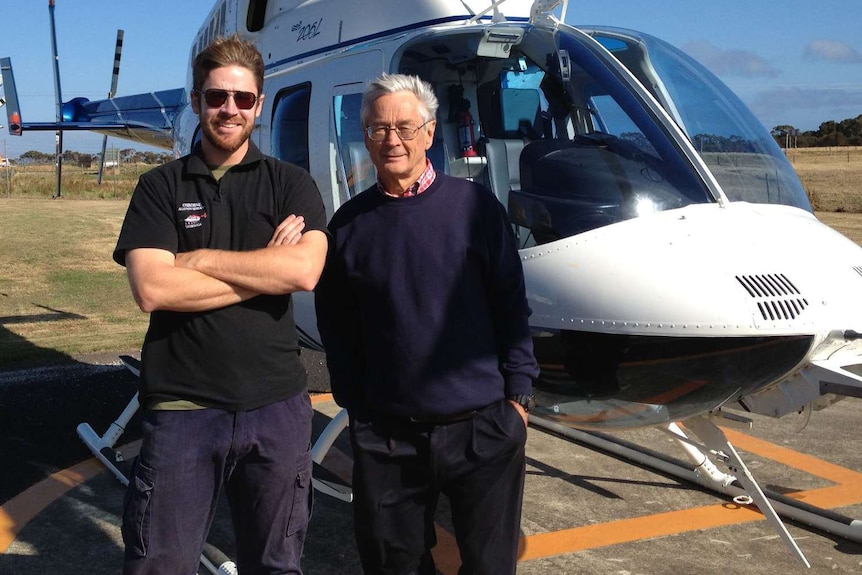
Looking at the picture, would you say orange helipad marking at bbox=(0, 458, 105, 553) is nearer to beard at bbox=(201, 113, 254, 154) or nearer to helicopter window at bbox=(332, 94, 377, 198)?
helicopter window at bbox=(332, 94, 377, 198)

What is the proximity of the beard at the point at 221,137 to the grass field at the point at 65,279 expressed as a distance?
5811 mm

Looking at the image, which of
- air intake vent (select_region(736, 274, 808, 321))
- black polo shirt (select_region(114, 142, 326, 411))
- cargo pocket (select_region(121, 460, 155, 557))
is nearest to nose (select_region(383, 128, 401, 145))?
black polo shirt (select_region(114, 142, 326, 411))

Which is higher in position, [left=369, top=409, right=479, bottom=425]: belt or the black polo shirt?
the black polo shirt

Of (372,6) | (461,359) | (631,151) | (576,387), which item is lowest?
(576,387)

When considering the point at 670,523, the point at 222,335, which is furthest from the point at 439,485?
the point at 670,523

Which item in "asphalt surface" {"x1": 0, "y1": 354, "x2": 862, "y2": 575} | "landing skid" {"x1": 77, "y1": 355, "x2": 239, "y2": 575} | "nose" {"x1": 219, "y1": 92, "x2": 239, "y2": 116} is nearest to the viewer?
"nose" {"x1": 219, "y1": 92, "x2": 239, "y2": 116}

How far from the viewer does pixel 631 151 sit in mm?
3229

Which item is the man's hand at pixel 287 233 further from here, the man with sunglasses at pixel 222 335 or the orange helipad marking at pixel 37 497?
the orange helipad marking at pixel 37 497

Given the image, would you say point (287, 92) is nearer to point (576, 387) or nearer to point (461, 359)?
point (576, 387)

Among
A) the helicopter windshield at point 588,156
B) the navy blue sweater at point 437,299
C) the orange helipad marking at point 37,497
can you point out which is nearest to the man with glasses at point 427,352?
the navy blue sweater at point 437,299

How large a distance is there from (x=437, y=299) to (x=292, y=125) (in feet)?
8.24

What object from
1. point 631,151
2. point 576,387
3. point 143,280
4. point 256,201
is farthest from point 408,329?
point 631,151

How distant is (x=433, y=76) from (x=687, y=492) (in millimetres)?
2548

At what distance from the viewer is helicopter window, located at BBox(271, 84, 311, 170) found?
4.50m
